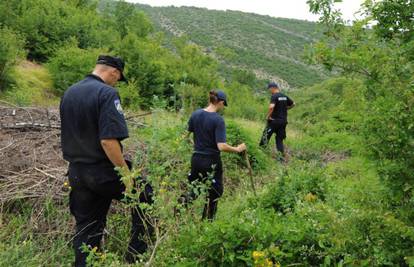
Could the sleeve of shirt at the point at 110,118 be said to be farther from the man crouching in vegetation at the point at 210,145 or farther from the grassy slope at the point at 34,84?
the grassy slope at the point at 34,84

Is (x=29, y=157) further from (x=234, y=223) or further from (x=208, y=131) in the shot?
(x=234, y=223)

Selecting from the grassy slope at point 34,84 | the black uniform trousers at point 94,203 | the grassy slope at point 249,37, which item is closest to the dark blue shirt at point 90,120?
the black uniform trousers at point 94,203

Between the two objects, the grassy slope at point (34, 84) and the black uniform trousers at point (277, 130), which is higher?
the black uniform trousers at point (277, 130)

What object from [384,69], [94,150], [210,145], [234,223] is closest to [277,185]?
[210,145]

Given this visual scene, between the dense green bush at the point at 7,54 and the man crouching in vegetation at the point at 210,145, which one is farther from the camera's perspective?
the dense green bush at the point at 7,54

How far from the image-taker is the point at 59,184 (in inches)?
207

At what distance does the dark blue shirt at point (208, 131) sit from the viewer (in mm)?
5160

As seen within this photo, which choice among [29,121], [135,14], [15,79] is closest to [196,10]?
[135,14]

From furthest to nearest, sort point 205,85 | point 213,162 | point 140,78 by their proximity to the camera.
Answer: point 205,85, point 140,78, point 213,162

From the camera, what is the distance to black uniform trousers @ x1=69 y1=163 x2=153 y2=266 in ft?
12.0

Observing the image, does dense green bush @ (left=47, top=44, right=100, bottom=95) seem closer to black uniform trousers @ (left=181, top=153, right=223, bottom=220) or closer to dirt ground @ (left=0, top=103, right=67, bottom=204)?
dirt ground @ (left=0, top=103, right=67, bottom=204)

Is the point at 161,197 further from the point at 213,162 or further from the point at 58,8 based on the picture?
the point at 58,8

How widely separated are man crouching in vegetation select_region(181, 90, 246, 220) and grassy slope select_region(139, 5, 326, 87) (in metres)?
60.1

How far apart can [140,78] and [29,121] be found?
47.7 ft
